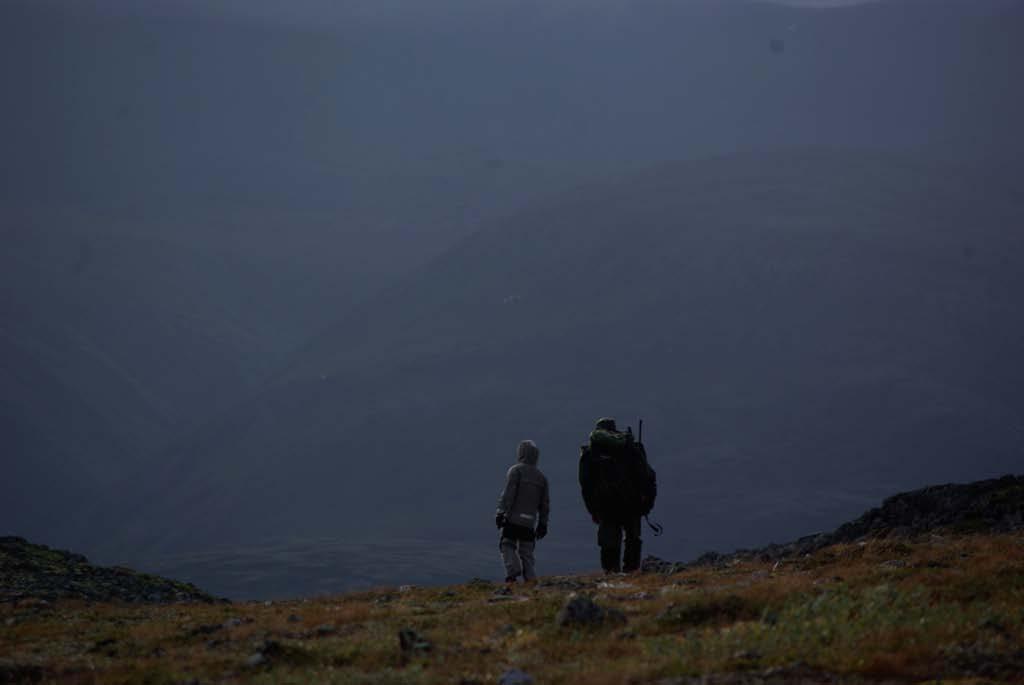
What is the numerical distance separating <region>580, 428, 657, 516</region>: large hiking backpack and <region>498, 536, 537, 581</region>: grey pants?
5.16 ft

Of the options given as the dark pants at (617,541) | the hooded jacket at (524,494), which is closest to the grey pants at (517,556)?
Answer: the hooded jacket at (524,494)

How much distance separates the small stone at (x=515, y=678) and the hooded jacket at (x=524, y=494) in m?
9.59

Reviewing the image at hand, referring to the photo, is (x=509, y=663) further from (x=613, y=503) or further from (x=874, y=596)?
(x=613, y=503)

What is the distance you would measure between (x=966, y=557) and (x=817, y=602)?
5.86 m

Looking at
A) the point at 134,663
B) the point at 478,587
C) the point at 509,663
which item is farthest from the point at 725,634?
the point at 478,587

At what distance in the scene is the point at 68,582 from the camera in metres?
24.9

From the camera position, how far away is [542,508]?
67.3 ft

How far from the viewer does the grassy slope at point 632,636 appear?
10.3 m

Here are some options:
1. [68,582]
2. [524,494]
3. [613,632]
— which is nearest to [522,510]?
[524,494]

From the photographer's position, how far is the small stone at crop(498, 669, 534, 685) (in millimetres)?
10117

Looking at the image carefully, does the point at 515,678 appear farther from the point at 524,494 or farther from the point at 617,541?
the point at 617,541

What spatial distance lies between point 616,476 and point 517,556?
250 centimetres

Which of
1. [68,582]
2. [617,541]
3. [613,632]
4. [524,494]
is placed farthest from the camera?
[68,582]

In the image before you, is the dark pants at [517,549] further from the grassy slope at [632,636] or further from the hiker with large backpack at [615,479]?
the grassy slope at [632,636]
